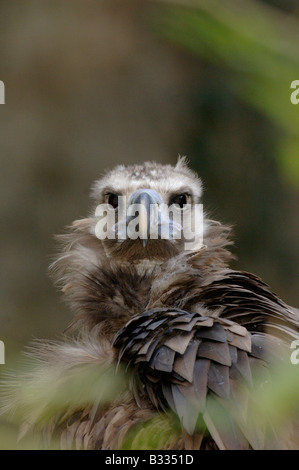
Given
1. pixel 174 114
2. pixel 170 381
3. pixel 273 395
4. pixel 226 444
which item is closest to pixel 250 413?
pixel 226 444

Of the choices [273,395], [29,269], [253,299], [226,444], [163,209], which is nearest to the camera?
[273,395]

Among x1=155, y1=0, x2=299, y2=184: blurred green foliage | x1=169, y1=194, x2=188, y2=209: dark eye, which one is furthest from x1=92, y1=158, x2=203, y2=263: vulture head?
x1=155, y1=0, x2=299, y2=184: blurred green foliage

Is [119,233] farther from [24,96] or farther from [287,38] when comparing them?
[24,96]

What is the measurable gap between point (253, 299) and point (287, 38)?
0.89m

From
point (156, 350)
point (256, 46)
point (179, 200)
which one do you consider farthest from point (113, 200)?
point (256, 46)

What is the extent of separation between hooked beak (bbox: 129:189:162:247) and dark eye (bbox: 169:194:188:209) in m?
0.30

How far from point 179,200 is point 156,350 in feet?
3.61

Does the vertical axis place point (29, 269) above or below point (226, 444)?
above

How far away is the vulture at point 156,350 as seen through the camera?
1.11 meters

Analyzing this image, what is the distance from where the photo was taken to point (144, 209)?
6.30 ft

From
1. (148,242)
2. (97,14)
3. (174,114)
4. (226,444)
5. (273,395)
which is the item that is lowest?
(226,444)

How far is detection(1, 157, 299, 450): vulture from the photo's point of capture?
3.63 ft

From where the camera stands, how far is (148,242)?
2.00 metres

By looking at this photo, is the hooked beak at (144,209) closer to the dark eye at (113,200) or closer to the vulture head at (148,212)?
the vulture head at (148,212)
